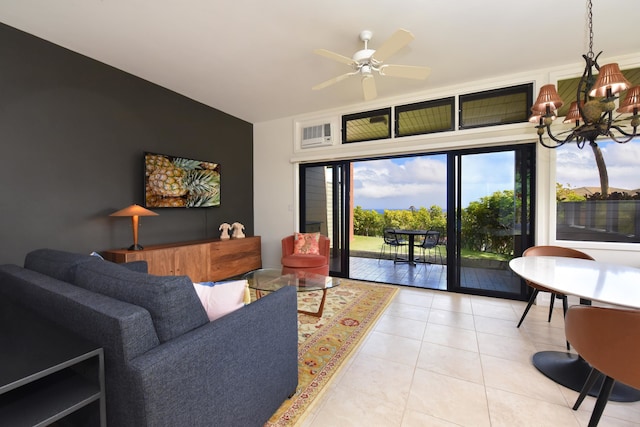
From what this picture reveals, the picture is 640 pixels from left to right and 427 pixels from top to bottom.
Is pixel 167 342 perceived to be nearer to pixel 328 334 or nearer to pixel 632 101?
pixel 328 334

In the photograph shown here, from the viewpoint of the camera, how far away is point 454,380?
6.44ft

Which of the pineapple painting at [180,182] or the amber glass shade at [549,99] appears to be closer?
the amber glass shade at [549,99]

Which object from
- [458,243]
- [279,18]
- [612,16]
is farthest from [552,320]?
[279,18]

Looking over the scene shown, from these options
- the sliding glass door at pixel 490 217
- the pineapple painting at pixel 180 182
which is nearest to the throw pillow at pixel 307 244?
the pineapple painting at pixel 180 182

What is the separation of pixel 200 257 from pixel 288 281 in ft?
5.20

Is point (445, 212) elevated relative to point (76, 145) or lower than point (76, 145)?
lower

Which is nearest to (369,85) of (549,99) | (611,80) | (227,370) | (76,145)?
(549,99)

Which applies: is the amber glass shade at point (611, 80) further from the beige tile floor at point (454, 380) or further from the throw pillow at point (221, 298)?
the throw pillow at point (221, 298)

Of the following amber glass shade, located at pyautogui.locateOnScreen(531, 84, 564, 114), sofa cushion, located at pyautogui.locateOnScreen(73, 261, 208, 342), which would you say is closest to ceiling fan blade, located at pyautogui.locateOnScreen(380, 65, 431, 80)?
amber glass shade, located at pyautogui.locateOnScreen(531, 84, 564, 114)

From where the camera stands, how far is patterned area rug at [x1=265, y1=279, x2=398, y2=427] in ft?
5.73

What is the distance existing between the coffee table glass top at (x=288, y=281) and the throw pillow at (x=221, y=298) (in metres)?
1.13

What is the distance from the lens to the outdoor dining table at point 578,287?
1.50 meters

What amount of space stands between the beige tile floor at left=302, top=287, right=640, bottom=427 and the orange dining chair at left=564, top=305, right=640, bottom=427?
43 cm

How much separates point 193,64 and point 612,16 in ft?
13.7
